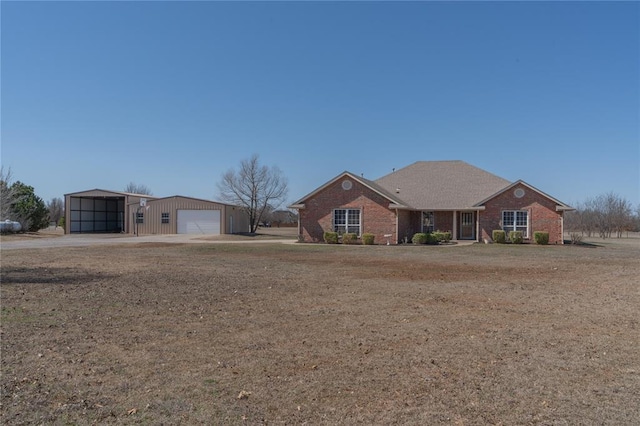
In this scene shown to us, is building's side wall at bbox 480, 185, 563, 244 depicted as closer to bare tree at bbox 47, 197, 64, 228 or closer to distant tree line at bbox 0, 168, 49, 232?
distant tree line at bbox 0, 168, 49, 232

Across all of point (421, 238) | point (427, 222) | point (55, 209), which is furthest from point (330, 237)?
point (55, 209)

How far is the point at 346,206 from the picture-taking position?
103 feet

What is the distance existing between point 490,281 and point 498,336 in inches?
242

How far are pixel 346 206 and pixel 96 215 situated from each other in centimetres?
3181

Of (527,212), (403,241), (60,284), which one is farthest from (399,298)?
(527,212)

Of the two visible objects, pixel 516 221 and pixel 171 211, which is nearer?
pixel 516 221

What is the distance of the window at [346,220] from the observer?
3128 cm

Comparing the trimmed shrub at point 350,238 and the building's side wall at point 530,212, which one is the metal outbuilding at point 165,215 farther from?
the building's side wall at point 530,212

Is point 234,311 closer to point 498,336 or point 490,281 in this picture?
point 498,336

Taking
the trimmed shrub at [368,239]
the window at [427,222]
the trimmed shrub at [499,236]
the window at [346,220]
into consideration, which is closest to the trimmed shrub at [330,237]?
the window at [346,220]

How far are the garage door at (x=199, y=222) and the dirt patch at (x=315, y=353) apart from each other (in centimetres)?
3198

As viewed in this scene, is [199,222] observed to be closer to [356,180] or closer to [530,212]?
[356,180]

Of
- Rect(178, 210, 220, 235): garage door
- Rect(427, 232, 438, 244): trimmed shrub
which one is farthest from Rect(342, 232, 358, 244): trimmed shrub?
Rect(178, 210, 220, 235): garage door

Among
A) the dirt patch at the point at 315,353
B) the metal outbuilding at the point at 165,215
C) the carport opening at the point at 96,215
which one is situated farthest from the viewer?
the carport opening at the point at 96,215
